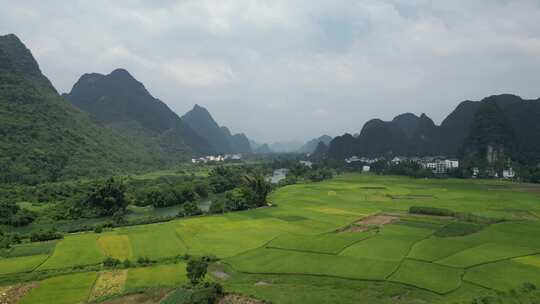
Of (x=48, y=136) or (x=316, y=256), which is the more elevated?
(x=48, y=136)

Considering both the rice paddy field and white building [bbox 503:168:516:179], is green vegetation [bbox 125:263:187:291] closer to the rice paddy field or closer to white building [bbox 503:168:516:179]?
the rice paddy field

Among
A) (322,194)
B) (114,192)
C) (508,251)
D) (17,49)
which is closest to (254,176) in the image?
(322,194)

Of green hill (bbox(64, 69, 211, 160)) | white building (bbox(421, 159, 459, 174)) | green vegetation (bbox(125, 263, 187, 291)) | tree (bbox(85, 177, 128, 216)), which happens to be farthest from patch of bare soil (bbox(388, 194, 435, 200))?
green hill (bbox(64, 69, 211, 160))

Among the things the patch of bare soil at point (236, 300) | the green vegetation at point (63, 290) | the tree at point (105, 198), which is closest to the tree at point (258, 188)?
the tree at point (105, 198)

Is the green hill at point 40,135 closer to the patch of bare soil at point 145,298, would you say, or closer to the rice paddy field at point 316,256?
the rice paddy field at point 316,256

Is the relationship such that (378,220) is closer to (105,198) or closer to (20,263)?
(20,263)

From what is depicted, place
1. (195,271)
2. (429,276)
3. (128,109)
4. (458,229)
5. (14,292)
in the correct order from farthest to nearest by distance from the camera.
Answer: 1. (128,109)
2. (458,229)
3. (429,276)
4. (14,292)
5. (195,271)

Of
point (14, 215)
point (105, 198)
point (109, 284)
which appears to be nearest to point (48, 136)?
point (105, 198)
